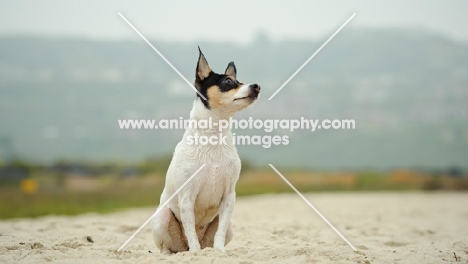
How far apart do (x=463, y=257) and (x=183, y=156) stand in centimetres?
306

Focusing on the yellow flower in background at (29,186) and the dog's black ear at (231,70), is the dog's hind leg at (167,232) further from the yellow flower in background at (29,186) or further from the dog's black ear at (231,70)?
the yellow flower in background at (29,186)

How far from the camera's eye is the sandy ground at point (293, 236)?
609 cm

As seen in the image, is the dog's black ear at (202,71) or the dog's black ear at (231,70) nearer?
the dog's black ear at (202,71)

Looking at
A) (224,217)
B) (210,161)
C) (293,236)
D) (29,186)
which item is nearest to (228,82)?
(210,161)

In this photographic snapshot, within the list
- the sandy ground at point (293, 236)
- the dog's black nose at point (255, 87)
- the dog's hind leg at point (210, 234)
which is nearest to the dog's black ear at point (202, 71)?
the dog's black nose at point (255, 87)

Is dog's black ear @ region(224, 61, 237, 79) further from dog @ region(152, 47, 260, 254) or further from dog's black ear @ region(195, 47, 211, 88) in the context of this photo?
dog's black ear @ region(195, 47, 211, 88)

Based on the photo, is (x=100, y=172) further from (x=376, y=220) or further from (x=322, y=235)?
(x=322, y=235)

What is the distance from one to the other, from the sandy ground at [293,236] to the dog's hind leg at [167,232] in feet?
0.51

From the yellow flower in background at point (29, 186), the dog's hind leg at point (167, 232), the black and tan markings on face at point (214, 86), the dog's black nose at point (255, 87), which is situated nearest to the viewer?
the dog's black nose at point (255, 87)

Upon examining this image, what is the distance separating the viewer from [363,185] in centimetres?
2380

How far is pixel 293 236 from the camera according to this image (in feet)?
29.1

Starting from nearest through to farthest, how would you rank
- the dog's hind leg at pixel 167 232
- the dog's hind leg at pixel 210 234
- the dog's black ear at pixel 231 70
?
the dog's black ear at pixel 231 70, the dog's hind leg at pixel 167 232, the dog's hind leg at pixel 210 234

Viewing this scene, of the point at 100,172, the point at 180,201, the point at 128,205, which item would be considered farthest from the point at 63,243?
the point at 100,172

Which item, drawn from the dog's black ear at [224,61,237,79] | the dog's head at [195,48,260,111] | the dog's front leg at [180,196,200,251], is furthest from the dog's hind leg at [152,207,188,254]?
the dog's black ear at [224,61,237,79]
